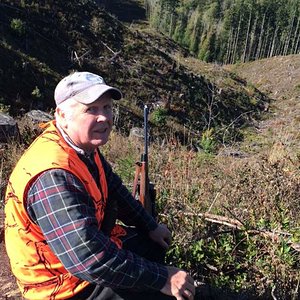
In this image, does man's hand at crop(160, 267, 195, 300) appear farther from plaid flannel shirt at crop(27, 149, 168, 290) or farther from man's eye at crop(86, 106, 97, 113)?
Answer: man's eye at crop(86, 106, 97, 113)

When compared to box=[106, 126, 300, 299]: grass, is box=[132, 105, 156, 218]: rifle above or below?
above

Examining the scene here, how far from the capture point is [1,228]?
340cm

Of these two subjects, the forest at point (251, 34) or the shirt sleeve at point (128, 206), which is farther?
the forest at point (251, 34)

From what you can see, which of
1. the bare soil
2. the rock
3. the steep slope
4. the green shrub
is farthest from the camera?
the steep slope

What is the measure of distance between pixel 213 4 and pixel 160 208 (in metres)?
76.3

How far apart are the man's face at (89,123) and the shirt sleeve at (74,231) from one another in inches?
9.8

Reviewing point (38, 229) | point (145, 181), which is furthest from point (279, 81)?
point (38, 229)

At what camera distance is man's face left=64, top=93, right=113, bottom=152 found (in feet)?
6.54

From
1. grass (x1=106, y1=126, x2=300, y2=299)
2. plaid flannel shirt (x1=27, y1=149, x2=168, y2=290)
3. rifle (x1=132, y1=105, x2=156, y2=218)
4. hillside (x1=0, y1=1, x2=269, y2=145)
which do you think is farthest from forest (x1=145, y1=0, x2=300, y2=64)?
plaid flannel shirt (x1=27, y1=149, x2=168, y2=290)

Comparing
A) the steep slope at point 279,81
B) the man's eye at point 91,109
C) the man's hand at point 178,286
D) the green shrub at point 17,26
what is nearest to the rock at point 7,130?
the man's eye at point 91,109

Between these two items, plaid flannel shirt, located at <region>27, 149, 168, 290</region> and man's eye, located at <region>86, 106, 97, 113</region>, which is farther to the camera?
man's eye, located at <region>86, 106, 97, 113</region>

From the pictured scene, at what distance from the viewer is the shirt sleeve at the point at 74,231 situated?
178 cm

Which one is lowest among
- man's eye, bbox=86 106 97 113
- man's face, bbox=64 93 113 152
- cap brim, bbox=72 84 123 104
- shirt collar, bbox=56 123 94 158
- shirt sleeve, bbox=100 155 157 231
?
shirt sleeve, bbox=100 155 157 231

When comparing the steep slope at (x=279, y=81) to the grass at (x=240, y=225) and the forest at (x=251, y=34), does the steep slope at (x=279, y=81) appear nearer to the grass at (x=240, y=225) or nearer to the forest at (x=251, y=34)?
the forest at (x=251, y=34)
